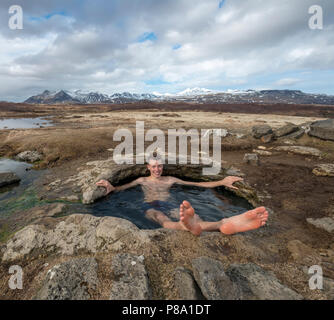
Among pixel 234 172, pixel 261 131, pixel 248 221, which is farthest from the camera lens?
pixel 261 131

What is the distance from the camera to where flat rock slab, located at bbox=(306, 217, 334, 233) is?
13.0ft

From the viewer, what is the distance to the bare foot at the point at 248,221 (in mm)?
3381

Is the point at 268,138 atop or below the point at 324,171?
atop

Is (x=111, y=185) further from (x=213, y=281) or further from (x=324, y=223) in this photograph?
(x=324, y=223)

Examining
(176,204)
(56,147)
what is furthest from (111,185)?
(56,147)

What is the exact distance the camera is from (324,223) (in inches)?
162

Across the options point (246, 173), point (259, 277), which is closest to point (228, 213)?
point (246, 173)

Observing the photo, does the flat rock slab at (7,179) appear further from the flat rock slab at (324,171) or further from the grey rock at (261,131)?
the grey rock at (261,131)

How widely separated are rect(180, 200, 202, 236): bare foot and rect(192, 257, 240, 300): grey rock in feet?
2.20

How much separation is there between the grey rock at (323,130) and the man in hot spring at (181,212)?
8191 millimetres

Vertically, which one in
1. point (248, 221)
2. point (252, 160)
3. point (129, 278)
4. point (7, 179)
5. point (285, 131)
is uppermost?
point (285, 131)

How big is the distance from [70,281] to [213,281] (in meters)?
1.70

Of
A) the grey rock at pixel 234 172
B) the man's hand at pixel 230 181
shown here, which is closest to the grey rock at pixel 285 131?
the grey rock at pixel 234 172
